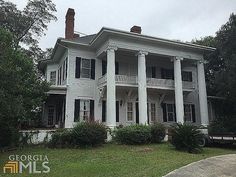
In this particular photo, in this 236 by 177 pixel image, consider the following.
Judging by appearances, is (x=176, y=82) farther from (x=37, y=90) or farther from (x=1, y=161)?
(x=1, y=161)

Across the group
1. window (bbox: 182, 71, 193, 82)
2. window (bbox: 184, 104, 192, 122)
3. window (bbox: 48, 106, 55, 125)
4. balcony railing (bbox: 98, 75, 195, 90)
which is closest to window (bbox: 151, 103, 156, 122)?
balcony railing (bbox: 98, 75, 195, 90)

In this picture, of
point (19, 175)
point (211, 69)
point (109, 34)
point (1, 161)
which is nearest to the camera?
point (19, 175)

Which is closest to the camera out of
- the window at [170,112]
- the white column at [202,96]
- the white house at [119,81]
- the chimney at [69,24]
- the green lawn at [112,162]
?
the green lawn at [112,162]

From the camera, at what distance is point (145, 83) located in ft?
71.1

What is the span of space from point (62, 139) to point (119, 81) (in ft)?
24.3

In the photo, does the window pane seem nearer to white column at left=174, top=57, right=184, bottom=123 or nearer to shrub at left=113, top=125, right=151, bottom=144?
shrub at left=113, top=125, right=151, bottom=144

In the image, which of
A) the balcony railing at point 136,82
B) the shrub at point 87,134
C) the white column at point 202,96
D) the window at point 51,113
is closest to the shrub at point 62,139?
the shrub at point 87,134

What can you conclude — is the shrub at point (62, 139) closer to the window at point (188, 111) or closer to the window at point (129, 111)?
the window at point (129, 111)

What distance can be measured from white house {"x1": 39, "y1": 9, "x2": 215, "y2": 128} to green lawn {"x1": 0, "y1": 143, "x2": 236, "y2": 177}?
6.39 metres

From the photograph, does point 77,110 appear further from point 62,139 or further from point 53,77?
point 53,77

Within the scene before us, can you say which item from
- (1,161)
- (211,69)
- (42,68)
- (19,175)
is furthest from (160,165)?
(42,68)

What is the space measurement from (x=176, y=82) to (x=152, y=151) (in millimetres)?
10320

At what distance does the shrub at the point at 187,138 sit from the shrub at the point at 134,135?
9.43ft

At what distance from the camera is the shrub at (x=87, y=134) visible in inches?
624
